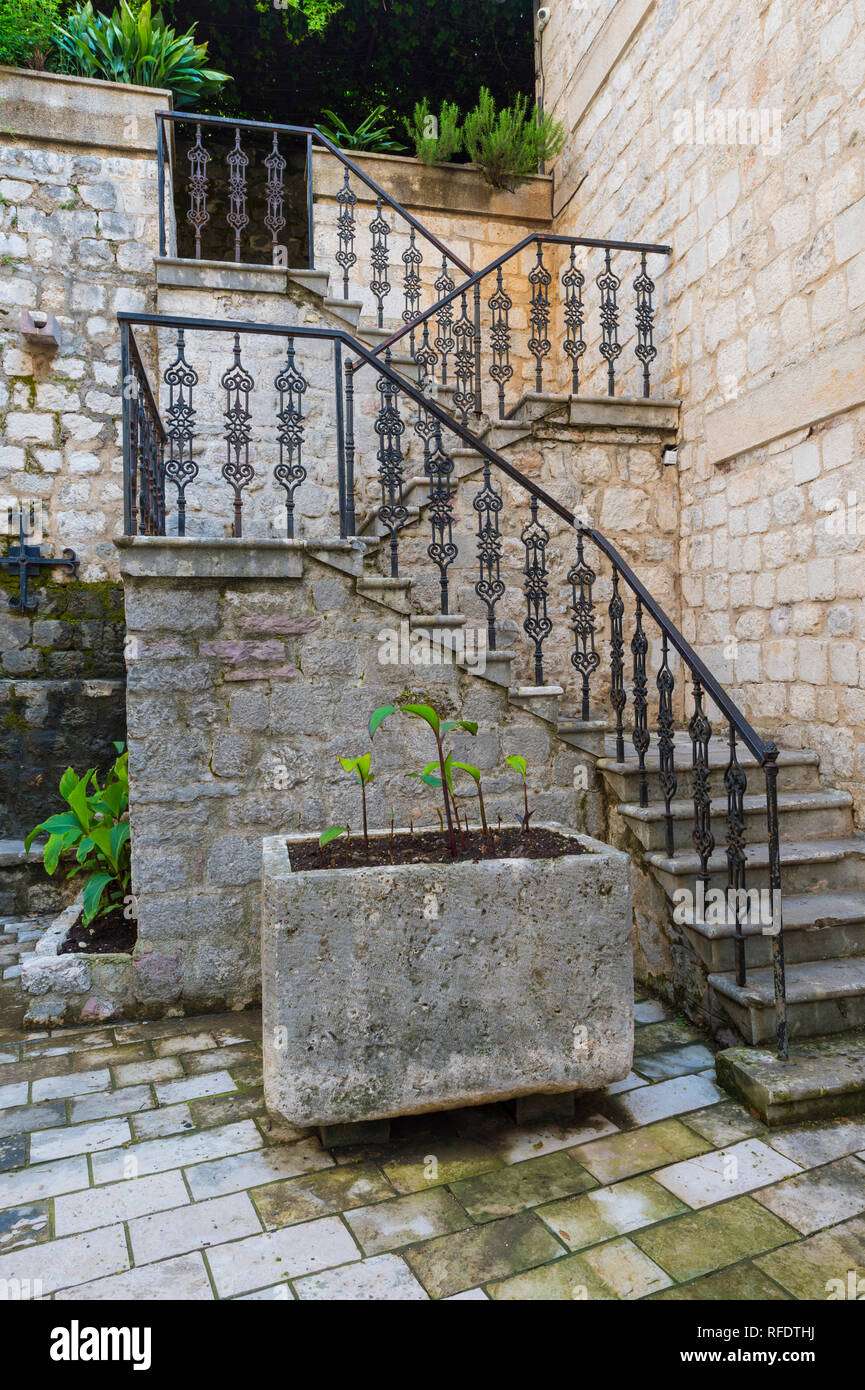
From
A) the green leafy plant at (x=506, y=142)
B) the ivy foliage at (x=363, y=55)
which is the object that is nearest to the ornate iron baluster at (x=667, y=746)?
the green leafy plant at (x=506, y=142)

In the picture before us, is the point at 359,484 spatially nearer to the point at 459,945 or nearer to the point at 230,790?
the point at 230,790

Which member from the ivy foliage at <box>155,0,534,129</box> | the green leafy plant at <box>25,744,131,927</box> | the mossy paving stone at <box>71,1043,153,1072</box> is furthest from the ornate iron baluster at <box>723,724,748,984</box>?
the ivy foliage at <box>155,0,534,129</box>

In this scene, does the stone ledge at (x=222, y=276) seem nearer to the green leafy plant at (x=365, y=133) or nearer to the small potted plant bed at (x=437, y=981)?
the green leafy plant at (x=365, y=133)

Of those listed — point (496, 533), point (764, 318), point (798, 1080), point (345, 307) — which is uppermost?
point (345, 307)

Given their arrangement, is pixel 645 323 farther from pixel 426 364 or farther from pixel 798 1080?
pixel 798 1080

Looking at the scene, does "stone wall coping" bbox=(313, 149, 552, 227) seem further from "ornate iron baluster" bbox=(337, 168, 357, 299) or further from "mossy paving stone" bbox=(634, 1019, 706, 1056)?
"mossy paving stone" bbox=(634, 1019, 706, 1056)

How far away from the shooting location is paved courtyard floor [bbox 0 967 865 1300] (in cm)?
172

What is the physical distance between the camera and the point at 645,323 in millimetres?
5098

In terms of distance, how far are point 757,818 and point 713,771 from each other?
29 centimetres

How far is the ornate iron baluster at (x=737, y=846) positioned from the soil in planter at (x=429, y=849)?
0.66 metres

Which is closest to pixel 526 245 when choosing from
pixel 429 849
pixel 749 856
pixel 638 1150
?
pixel 749 856

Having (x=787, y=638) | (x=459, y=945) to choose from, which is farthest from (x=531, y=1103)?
(x=787, y=638)

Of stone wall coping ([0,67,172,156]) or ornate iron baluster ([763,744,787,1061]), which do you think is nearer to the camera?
ornate iron baluster ([763,744,787,1061])

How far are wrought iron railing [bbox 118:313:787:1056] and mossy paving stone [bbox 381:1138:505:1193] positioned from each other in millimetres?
1024
